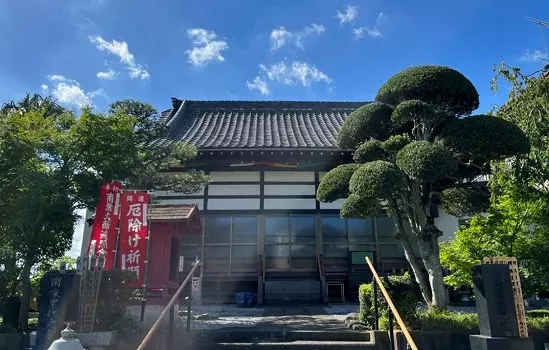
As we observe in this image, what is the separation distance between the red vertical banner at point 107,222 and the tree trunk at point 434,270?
20.2ft

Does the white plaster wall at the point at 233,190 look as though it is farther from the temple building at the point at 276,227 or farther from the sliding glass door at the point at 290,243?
the sliding glass door at the point at 290,243

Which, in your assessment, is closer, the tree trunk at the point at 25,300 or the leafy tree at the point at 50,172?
the leafy tree at the point at 50,172

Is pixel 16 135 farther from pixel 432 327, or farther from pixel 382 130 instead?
pixel 432 327

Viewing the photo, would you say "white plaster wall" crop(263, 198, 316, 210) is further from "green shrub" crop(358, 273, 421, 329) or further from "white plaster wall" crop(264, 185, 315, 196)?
"green shrub" crop(358, 273, 421, 329)

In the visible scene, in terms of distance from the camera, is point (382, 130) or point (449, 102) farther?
point (382, 130)

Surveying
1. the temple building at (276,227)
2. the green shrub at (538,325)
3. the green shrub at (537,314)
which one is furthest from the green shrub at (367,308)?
the temple building at (276,227)

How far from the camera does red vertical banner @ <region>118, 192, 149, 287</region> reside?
8391 mm

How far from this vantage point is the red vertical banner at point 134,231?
839 cm

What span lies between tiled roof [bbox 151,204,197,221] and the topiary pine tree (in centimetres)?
410

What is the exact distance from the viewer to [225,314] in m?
10.1

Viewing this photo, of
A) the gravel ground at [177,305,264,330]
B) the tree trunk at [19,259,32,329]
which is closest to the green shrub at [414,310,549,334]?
the gravel ground at [177,305,264,330]

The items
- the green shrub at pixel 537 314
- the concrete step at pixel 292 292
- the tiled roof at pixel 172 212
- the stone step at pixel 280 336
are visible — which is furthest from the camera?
the concrete step at pixel 292 292

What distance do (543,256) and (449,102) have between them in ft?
11.4

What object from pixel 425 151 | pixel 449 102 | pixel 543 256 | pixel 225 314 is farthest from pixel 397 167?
pixel 225 314
